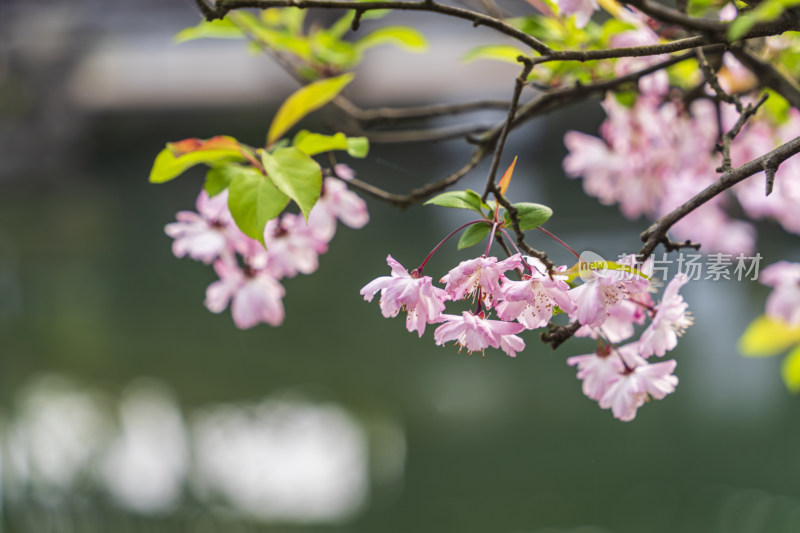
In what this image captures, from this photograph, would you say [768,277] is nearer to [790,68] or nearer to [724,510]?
[790,68]

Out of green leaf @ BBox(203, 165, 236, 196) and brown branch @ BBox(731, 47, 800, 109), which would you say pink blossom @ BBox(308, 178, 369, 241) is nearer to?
green leaf @ BBox(203, 165, 236, 196)

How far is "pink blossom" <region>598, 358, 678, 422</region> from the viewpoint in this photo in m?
0.33

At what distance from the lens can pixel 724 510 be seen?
100 centimetres

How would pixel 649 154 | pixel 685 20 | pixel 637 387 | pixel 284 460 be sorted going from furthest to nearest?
pixel 284 460
pixel 649 154
pixel 637 387
pixel 685 20

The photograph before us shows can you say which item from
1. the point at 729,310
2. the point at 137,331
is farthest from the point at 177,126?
the point at 729,310

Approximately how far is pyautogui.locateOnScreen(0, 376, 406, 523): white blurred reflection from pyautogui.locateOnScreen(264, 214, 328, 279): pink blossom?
78 centimetres

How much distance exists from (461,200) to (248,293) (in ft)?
0.75

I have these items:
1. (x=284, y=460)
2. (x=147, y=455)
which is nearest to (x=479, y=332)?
(x=284, y=460)

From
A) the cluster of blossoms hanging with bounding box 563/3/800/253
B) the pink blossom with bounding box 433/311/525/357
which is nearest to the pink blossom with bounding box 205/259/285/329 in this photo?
the pink blossom with bounding box 433/311/525/357

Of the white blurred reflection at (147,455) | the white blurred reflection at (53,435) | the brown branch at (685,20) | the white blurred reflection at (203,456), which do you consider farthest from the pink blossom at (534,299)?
the white blurred reflection at (53,435)

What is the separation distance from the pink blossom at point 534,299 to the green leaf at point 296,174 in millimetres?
116

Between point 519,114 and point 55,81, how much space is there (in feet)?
16.6

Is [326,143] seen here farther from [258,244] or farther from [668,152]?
[668,152]

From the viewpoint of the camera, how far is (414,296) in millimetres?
303
